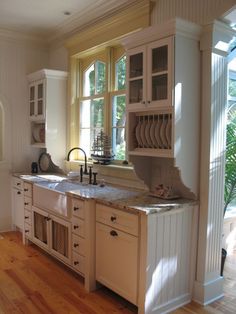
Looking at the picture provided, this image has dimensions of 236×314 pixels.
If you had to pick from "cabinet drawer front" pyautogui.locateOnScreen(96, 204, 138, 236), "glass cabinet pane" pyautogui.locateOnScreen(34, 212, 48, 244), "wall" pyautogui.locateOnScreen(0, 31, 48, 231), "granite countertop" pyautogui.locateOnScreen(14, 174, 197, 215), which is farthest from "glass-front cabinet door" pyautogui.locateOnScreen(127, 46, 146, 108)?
"wall" pyautogui.locateOnScreen(0, 31, 48, 231)

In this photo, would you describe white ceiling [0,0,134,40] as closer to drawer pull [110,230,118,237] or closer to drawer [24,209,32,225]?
drawer pull [110,230,118,237]

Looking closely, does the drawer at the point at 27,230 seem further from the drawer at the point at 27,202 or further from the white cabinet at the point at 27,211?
the drawer at the point at 27,202

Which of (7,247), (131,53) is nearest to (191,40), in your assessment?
(131,53)

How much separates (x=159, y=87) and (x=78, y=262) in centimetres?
174

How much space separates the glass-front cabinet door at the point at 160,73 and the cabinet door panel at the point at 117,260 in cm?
108

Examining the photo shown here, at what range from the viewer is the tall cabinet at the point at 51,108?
4242 millimetres

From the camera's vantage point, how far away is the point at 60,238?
3.30 m

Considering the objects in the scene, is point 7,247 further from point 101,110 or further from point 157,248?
point 157,248

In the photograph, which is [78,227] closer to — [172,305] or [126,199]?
[126,199]

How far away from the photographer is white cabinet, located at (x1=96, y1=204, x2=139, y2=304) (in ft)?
7.98

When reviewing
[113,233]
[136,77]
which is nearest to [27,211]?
[113,233]

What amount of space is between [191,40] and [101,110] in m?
1.69

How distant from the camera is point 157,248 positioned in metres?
2.40

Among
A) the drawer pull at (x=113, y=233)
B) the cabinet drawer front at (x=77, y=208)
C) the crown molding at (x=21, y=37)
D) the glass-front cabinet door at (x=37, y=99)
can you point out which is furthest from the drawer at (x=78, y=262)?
the crown molding at (x=21, y=37)
